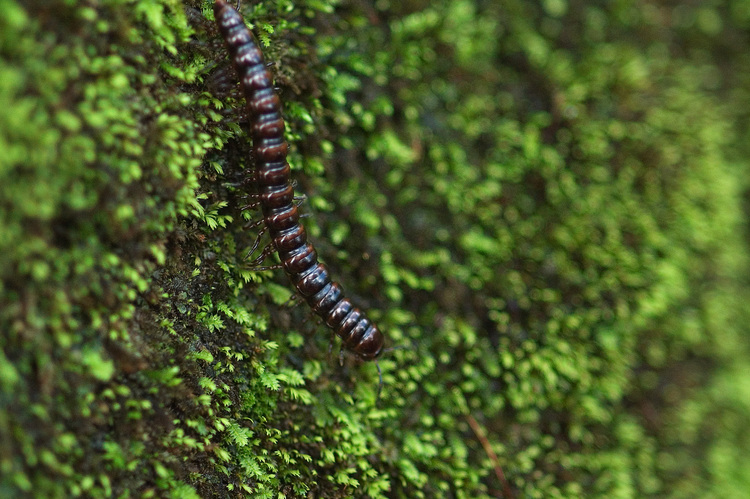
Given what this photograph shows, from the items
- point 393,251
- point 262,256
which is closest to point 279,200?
point 262,256

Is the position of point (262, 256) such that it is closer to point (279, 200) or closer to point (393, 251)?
point (279, 200)

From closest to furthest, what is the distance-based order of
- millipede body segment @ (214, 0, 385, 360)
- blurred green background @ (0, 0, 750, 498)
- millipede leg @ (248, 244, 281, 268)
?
blurred green background @ (0, 0, 750, 498) < millipede body segment @ (214, 0, 385, 360) < millipede leg @ (248, 244, 281, 268)

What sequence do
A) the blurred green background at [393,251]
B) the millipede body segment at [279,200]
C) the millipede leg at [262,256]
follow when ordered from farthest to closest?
the millipede leg at [262,256] → the millipede body segment at [279,200] → the blurred green background at [393,251]

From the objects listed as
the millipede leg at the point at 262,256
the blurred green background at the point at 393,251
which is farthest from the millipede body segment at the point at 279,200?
the blurred green background at the point at 393,251

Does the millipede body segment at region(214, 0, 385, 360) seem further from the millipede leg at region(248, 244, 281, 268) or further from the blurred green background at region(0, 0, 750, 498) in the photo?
the blurred green background at region(0, 0, 750, 498)

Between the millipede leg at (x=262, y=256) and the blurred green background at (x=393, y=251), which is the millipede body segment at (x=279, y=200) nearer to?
the millipede leg at (x=262, y=256)

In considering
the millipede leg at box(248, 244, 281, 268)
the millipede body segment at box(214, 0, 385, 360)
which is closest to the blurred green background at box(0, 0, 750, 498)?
the millipede leg at box(248, 244, 281, 268)
